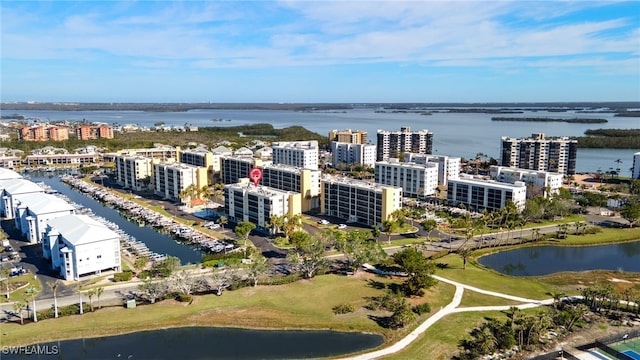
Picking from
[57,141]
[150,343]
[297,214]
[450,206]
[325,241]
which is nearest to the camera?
[150,343]

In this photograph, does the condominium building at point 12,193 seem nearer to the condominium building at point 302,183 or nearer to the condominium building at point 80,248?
the condominium building at point 80,248

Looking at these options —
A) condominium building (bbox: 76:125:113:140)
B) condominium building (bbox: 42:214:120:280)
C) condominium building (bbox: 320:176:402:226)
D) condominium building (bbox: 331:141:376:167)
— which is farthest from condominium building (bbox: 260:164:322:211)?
condominium building (bbox: 76:125:113:140)

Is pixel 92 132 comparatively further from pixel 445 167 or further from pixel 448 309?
pixel 448 309

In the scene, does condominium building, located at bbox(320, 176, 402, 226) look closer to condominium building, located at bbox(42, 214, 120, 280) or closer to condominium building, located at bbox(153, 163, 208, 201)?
condominium building, located at bbox(153, 163, 208, 201)

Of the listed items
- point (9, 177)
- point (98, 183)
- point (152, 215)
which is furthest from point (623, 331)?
point (98, 183)

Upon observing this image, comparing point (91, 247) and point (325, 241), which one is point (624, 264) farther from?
point (91, 247)

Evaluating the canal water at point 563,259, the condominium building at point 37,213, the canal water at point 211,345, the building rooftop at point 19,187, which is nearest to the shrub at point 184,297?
the canal water at point 211,345
